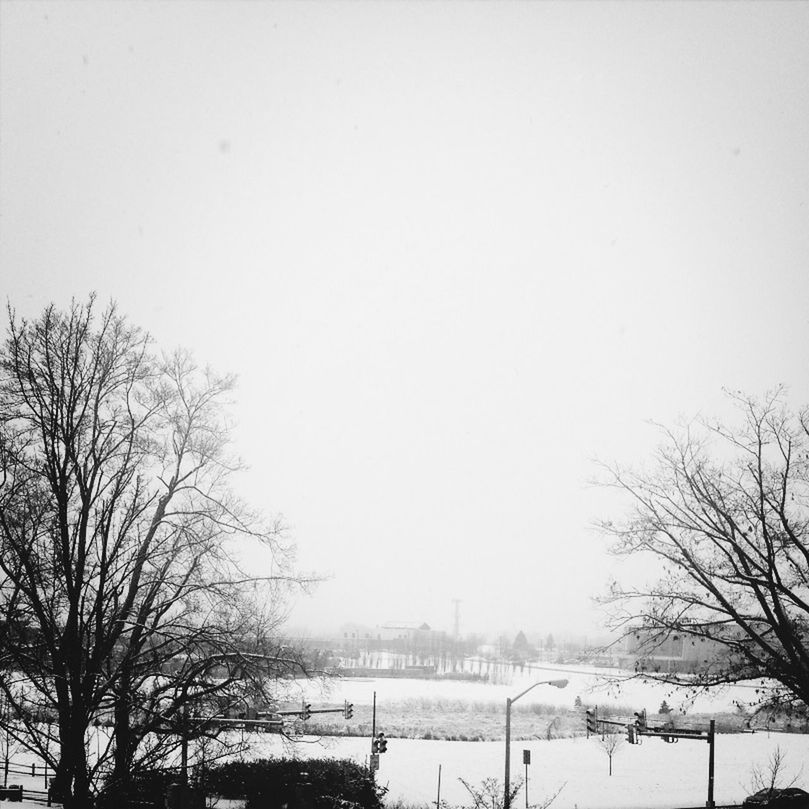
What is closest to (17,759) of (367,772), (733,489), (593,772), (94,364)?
(367,772)

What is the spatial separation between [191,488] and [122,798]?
5065 mm

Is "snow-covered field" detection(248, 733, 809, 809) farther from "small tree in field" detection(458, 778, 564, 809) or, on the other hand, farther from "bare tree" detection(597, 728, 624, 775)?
"small tree in field" detection(458, 778, 564, 809)

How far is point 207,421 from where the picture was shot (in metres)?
12.0

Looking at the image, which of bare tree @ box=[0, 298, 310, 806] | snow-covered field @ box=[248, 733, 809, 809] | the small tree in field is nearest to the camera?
bare tree @ box=[0, 298, 310, 806]

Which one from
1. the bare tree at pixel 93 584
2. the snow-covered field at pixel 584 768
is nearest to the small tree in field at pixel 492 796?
the snow-covered field at pixel 584 768

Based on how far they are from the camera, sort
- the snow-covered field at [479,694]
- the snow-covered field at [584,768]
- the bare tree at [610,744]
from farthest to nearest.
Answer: the snow-covered field at [479,694] → the bare tree at [610,744] → the snow-covered field at [584,768]

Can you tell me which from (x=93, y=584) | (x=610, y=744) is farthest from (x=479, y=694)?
(x=93, y=584)

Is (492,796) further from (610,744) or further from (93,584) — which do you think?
(610,744)

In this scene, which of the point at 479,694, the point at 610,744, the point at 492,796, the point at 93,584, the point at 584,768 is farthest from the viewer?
the point at 479,694

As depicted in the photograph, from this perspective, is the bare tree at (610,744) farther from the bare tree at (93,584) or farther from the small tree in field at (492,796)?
the bare tree at (93,584)

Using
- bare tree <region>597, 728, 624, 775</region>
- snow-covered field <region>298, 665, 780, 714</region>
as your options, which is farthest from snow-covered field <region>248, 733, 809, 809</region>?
snow-covered field <region>298, 665, 780, 714</region>

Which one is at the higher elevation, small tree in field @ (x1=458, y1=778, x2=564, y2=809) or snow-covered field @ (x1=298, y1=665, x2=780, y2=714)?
small tree in field @ (x1=458, y1=778, x2=564, y2=809)

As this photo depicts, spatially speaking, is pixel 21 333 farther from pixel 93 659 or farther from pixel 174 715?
pixel 174 715

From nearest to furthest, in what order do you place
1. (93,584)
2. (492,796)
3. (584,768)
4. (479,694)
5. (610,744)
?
(93,584)
(492,796)
(584,768)
(610,744)
(479,694)
